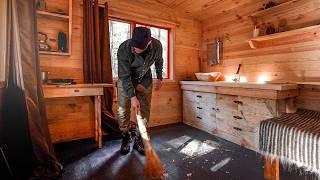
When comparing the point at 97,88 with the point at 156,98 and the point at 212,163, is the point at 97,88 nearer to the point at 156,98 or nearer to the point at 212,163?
the point at 156,98

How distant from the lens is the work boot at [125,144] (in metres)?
2.11

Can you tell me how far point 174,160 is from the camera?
6.41 feet

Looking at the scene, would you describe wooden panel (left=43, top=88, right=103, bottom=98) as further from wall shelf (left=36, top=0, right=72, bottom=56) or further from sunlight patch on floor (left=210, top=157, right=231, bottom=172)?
sunlight patch on floor (left=210, top=157, right=231, bottom=172)

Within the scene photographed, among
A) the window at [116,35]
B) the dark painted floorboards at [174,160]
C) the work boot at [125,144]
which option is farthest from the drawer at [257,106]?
the window at [116,35]

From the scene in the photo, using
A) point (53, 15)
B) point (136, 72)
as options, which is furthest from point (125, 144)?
point (53, 15)

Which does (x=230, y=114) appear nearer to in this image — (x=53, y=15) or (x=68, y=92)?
(x=68, y=92)

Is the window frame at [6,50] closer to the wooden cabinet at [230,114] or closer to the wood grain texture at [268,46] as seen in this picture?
the wooden cabinet at [230,114]

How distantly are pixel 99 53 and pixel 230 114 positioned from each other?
6.09 feet

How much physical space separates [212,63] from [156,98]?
3.79ft

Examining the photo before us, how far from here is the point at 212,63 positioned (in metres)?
3.38

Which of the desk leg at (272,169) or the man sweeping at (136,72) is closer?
the desk leg at (272,169)

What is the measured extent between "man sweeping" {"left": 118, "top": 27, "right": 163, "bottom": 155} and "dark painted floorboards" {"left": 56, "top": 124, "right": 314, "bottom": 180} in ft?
0.84

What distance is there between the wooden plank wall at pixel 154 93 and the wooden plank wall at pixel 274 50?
40 cm

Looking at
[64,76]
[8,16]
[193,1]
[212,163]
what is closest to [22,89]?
[8,16]
